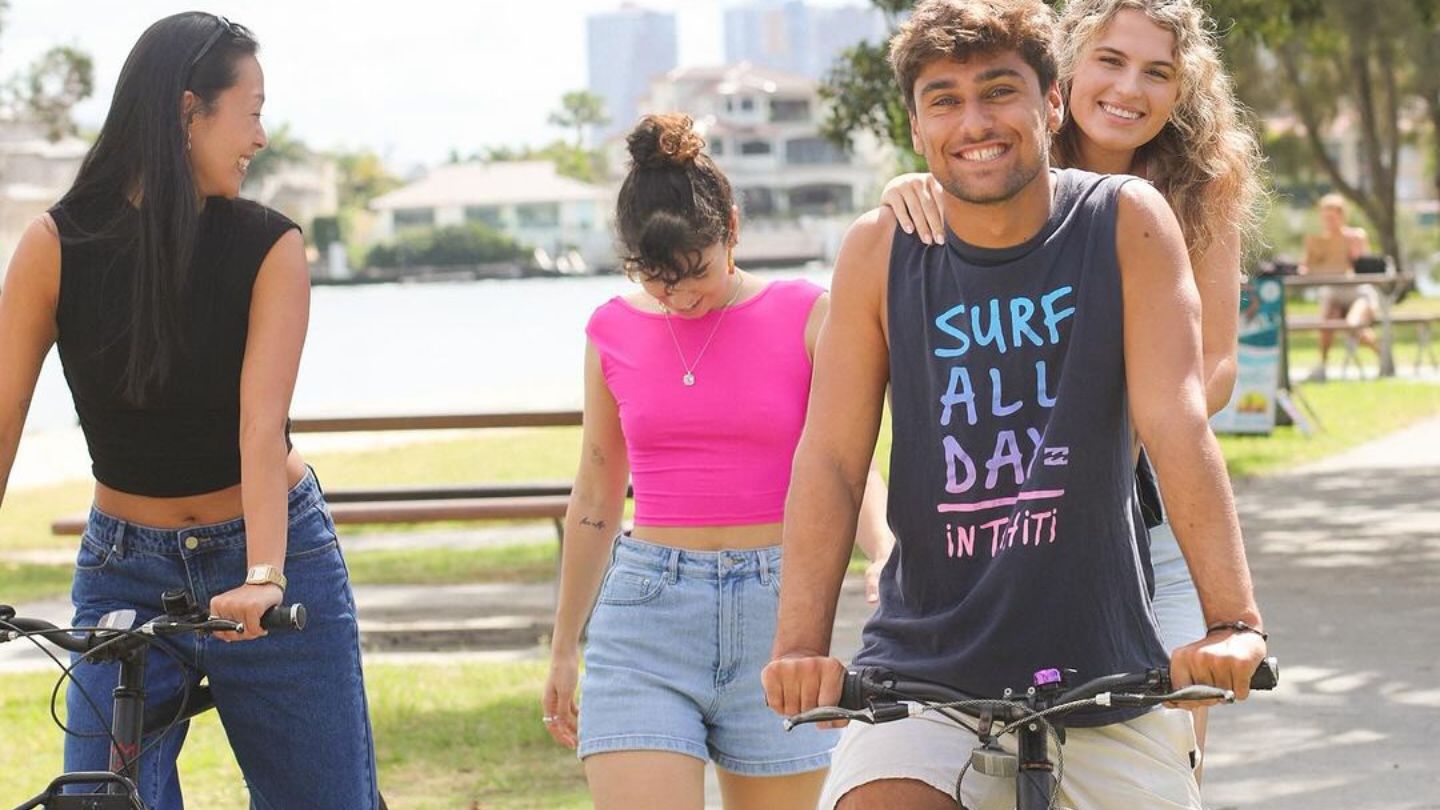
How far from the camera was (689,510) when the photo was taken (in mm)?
4758

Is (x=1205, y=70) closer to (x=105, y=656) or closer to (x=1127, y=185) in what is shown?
(x=1127, y=185)

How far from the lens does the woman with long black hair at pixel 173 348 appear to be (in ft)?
14.3

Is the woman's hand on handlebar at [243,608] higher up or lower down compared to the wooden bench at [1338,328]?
higher up

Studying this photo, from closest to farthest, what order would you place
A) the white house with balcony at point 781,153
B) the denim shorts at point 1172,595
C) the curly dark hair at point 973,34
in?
the curly dark hair at point 973,34
the denim shorts at point 1172,595
the white house with balcony at point 781,153

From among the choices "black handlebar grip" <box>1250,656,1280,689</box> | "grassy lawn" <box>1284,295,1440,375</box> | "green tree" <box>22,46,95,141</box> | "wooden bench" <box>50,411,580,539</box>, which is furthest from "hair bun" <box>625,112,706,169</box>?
"green tree" <box>22,46,95,141</box>

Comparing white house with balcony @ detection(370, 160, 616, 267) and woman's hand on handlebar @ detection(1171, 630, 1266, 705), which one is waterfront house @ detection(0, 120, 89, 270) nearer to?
white house with balcony @ detection(370, 160, 616, 267)

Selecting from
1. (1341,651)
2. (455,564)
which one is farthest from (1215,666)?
(455,564)

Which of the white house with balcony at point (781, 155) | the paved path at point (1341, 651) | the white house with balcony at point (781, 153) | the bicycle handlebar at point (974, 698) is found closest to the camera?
the bicycle handlebar at point (974, 698)

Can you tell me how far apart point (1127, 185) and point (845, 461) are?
591mm

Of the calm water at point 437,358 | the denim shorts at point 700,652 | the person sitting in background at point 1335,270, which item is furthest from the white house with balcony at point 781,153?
the denim shorts at point 700,652

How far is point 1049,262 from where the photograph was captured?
3305mm

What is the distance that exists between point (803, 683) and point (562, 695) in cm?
176

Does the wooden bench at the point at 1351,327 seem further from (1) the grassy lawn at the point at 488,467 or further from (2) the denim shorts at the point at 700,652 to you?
(2) the denim shorts at the point at 700,652

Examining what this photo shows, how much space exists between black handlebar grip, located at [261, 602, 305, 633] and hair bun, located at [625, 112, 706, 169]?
1.30 meters
